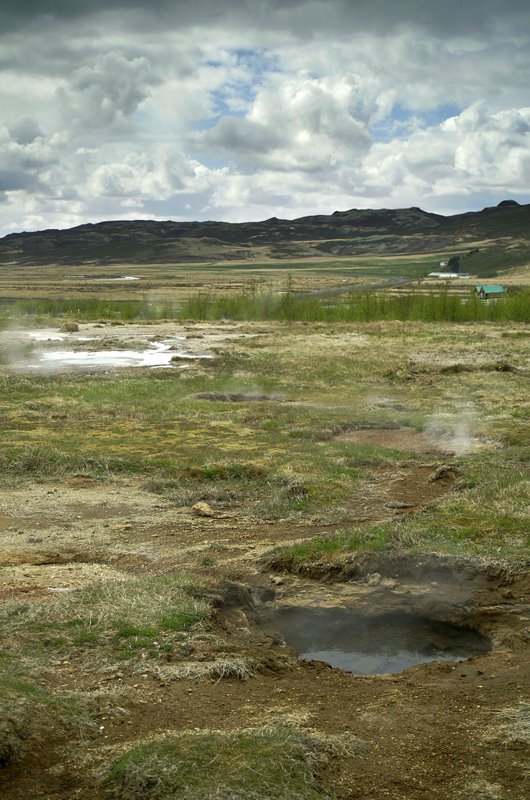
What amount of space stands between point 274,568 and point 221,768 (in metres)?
6.70

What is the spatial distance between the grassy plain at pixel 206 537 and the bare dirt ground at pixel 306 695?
1.5 inches

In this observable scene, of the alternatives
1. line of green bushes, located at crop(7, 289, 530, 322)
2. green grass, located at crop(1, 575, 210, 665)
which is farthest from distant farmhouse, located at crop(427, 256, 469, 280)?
green grass, located at crop(1, 575, 210, 665)

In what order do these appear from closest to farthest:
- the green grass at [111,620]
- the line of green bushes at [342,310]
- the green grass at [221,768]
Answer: the green grass at [221,768] → the green grass at [111,620] → the line of green bushes at [342,310]

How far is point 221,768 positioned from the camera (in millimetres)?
7070

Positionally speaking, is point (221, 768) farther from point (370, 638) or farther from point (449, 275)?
point (449, 275)

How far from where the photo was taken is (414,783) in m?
7.18

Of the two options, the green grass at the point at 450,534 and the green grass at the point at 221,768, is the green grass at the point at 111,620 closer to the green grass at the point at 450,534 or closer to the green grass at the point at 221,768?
the green grass at the point at 221,768

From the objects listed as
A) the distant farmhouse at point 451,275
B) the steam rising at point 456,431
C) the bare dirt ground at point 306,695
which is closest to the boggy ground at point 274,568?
the bare dirt ground at point 306,695

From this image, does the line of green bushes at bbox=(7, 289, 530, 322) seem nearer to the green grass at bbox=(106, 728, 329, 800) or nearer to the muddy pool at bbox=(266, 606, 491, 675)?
the muddy pool at bbox=(266, 606, 491, 675)

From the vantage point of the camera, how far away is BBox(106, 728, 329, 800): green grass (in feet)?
22.3

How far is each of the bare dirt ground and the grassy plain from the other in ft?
0.13

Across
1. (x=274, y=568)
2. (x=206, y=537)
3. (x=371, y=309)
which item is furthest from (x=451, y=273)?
(x=274, y=568)

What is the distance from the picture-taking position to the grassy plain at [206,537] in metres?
7.50

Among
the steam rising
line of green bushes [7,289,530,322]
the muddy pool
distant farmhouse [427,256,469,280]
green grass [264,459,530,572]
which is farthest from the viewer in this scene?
distant farmhouse [427,256,469,280]
